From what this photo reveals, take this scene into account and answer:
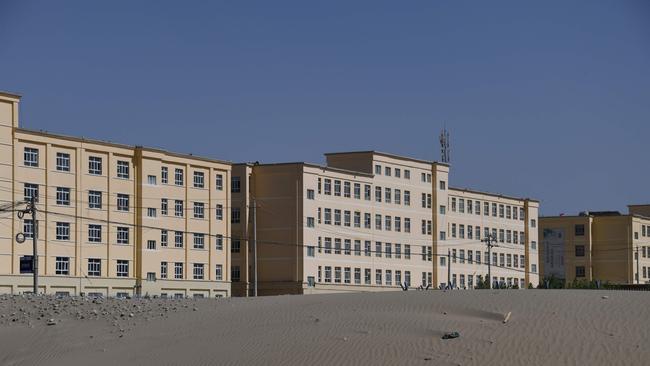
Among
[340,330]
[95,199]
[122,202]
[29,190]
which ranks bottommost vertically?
[340,330]

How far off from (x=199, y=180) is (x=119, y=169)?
9.95 meters

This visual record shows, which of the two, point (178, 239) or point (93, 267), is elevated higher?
point (178, 239)

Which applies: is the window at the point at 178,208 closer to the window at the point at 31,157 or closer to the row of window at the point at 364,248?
the row of window at the point at 364,248

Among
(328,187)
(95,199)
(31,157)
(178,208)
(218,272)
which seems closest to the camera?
(31,157)

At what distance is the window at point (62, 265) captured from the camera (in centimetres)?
8881

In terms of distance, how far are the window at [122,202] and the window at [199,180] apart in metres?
9.09

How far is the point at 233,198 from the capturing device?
111438 millimetres

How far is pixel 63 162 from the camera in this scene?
90500 mm

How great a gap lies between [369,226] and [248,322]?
71840mm

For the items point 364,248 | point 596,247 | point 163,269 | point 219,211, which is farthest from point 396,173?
point 596,247

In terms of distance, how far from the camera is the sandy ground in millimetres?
37312

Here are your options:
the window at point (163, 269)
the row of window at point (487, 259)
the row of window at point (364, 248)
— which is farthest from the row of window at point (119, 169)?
the row of window at point (487, 259)

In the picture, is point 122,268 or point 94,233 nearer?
point 94,233

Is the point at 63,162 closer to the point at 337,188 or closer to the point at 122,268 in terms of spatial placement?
the point at 122,268
